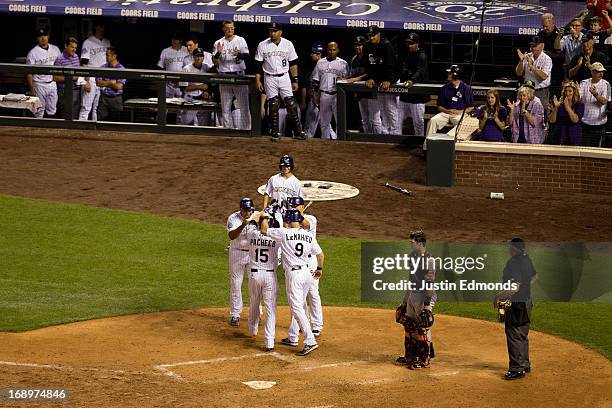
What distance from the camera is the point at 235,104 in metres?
25.2

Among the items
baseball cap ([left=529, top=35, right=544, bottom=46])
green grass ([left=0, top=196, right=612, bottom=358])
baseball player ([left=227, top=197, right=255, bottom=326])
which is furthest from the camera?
baseball cap ([left=529, top=35, right=544, bottom=46])

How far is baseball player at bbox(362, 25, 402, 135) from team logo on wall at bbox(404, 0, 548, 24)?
1.97m

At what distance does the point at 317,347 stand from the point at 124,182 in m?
8.97

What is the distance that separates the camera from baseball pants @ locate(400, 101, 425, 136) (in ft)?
79.6

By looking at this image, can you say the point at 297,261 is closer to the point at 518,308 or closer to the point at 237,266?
the point at 237,266

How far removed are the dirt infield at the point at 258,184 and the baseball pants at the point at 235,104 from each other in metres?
0.39

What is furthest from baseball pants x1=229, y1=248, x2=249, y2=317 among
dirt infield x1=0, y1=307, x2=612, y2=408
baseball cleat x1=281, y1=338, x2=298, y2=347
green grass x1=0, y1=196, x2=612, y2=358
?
green grass x1=0, y1=196, x2=612, y2=358

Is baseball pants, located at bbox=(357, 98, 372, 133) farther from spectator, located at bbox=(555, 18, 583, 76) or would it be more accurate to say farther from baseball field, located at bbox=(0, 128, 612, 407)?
spectator, located at bbox=(555, 18, 583, 76)

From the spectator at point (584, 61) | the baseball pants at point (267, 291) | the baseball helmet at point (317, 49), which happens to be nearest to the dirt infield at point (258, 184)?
the baseball helmet at point (317, 49)

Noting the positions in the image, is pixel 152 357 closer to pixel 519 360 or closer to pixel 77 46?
pixel 519 360

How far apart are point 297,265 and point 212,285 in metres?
3.39

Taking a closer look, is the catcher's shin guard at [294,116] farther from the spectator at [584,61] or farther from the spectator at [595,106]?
the spectator at [595,106]

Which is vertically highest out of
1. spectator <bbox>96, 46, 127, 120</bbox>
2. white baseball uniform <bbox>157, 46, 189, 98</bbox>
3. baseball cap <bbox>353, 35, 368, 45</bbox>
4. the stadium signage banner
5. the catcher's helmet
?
the stadium signage banner

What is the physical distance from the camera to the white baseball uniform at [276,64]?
24484 mm
